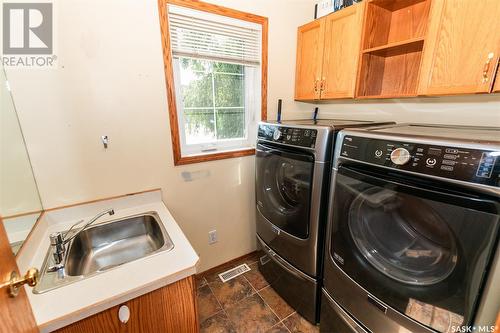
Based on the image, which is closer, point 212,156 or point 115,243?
point 115,243

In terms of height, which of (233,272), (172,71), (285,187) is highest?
(172,71)

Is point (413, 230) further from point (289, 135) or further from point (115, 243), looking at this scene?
point (115, 243)

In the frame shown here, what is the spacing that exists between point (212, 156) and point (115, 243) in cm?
85

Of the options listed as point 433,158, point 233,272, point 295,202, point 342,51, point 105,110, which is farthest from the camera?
point 233,272

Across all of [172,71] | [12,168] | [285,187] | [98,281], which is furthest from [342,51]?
[12,168]

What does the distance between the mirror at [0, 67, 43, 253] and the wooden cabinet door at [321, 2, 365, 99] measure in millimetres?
1888

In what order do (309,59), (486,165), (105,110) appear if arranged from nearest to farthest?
(486,165), (105,110), (309,59)

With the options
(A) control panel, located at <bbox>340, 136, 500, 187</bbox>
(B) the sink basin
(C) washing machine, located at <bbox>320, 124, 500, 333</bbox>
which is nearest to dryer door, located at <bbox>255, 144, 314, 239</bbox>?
(C) washing machine, located at <bbox>320, 124, 500, 333</bbox>

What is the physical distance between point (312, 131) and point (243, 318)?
4.47 ft

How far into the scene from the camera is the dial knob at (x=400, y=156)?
32.4 inches

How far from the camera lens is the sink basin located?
1.19 metres

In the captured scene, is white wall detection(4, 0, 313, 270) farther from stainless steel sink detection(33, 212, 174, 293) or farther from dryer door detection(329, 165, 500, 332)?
dryer door detection(329, 165, 500, 332)

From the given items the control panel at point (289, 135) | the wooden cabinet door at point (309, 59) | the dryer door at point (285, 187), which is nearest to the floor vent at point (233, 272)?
the dryer door at point (285, 187)

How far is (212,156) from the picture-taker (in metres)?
1.73
